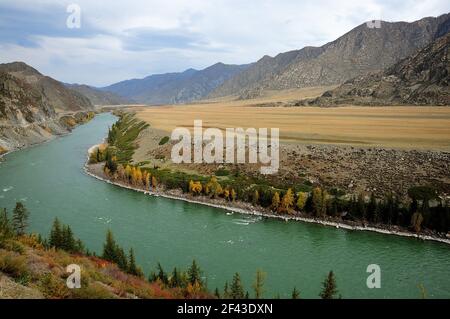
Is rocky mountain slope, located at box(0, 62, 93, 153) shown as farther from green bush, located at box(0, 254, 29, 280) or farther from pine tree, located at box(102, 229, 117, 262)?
green bush, located at box(0, 254, 29, 280)

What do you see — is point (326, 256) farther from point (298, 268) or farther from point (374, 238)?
point (374, 238)

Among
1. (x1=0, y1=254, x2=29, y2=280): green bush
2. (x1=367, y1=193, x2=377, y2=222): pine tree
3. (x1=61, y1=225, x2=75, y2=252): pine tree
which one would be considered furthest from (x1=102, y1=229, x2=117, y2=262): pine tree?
(x1=367, y1=193, x2=377, y2=222): pine tree

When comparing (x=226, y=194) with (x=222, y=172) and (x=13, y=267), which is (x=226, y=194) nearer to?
(x=222, y=172)

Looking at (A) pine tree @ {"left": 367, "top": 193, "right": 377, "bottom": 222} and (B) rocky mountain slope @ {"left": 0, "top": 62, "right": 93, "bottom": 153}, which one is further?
(B) rocky mountain slope @ {"left": 0, "top": 62, "right": 93, "bottom": 153}

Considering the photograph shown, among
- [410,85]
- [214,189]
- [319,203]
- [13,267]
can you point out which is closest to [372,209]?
[319,203]

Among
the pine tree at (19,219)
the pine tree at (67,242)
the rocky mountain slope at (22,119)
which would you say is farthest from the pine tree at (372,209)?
the rocky mountain slope at (22,119)
